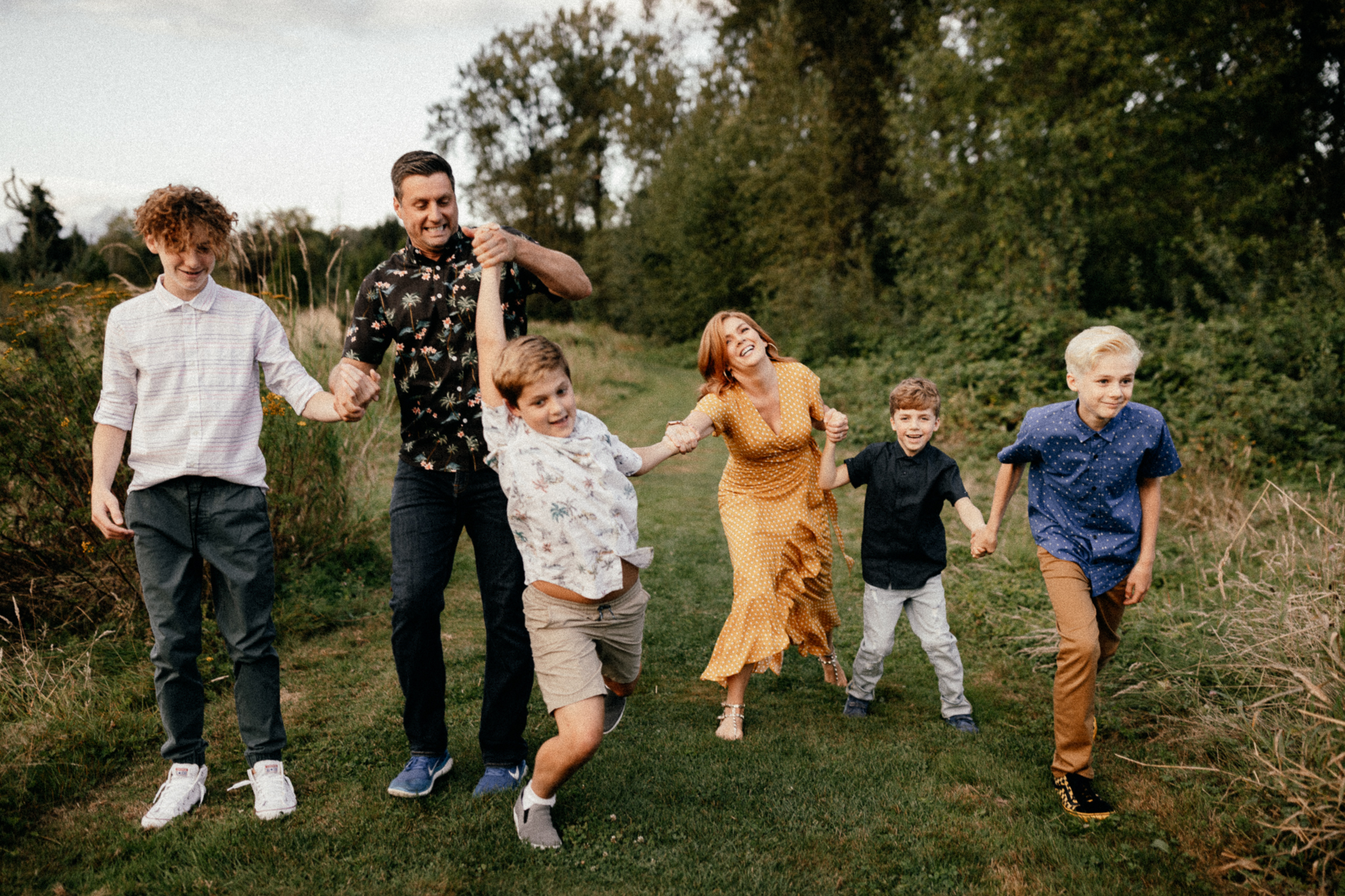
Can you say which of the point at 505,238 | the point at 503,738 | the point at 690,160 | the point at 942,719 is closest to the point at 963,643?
the point at 942,719

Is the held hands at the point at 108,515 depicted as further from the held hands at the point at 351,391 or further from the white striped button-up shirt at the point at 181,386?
the held hands at the point at 351,391

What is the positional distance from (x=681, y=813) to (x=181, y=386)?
2.43 m

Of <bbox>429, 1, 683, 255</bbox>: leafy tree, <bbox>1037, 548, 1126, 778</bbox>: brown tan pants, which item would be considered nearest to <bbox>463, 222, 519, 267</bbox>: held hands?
<bbox>1037, 548, 1126, 778</bbox>: brown tan pants

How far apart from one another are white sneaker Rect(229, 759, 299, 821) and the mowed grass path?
0.04 m

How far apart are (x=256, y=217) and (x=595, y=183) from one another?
32.2 meters

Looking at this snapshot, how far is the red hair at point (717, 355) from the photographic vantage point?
3.89 meters

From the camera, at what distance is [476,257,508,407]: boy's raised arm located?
2.82 m

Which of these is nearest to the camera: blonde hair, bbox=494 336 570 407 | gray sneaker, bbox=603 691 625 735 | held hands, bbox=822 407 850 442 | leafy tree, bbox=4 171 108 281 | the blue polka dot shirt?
blonde hair, bbox=494 336 570 407

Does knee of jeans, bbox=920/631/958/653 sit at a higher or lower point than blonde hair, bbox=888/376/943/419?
lower

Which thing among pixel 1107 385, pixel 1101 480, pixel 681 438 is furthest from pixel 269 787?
pixel 1107 385

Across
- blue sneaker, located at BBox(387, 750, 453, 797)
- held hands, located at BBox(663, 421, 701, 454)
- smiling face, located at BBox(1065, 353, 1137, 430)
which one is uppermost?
smiling face, located at BBox(1065, 353, 1137, 430)

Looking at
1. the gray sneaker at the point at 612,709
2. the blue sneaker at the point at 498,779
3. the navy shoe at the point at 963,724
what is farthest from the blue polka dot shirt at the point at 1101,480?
the blue sneaker at the point at 498,779

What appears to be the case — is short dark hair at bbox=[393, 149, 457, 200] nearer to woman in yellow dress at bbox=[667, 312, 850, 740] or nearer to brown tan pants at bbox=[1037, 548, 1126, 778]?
woman in yellow dress at bbox=[667, 312, 850, 740]

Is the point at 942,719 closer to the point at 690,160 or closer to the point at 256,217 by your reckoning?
the point at 256,217
